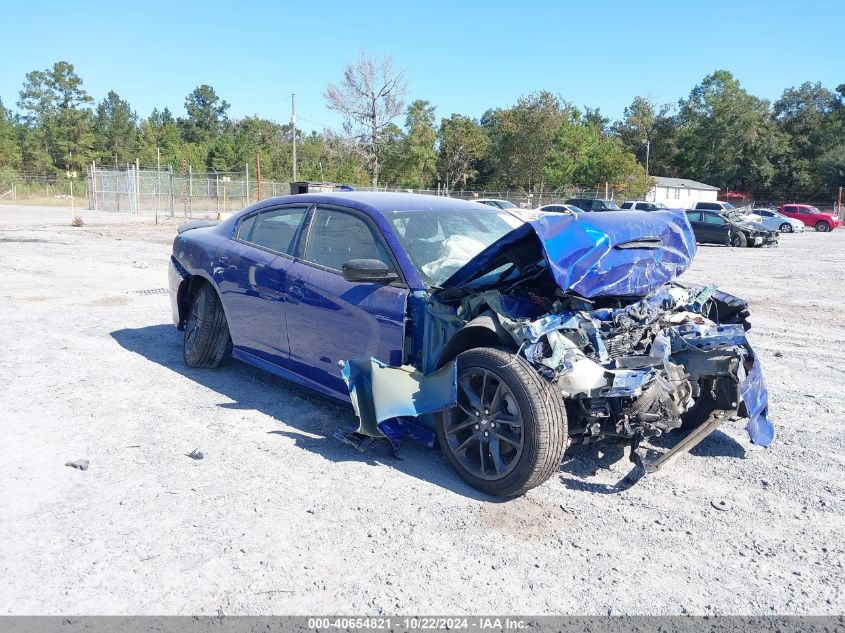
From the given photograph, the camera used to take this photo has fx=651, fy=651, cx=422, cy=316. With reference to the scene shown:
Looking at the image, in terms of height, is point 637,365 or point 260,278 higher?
point 260,278

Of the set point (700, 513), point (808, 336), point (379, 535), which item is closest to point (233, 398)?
point (379, 535)

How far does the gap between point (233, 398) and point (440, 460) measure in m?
1.96

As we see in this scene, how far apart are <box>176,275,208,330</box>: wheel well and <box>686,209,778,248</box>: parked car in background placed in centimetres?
2312

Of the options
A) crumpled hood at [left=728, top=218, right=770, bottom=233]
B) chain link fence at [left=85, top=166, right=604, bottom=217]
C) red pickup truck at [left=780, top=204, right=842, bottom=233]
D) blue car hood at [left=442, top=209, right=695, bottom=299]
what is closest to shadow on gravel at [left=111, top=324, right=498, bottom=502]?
blue car hood at [left=442, top=209, right=695, bottom=299]

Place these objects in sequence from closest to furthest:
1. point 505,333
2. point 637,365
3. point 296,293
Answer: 1. point 637,365
2. point 505,333
3. point 296,293

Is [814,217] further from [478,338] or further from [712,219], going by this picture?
[478,338]

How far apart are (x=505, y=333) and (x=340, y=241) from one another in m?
1.55

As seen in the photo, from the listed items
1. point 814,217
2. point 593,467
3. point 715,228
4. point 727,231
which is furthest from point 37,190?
point 593,467

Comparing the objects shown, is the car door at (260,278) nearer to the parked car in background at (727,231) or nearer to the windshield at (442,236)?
the windshield at (442,236)

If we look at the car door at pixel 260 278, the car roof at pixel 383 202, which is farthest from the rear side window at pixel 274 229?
the car roof at pixel 383 202

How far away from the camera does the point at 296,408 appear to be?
491 centimetres

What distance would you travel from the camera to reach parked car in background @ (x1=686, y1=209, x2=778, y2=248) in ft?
82.1

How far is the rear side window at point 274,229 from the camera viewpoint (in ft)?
16.1

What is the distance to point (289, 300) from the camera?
15.2ft
